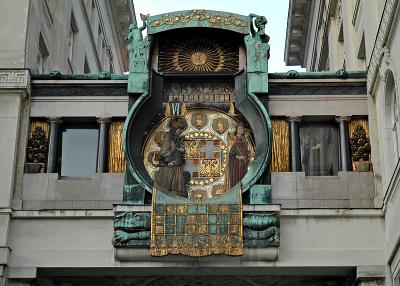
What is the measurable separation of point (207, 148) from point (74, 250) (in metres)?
4.54

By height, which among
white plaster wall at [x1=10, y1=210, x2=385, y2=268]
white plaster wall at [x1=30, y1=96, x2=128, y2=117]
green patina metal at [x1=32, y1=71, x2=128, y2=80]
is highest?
green patina metal at [x1=32, y1=71, x2=128, y2=80]

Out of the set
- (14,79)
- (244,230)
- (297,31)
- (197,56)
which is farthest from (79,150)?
(297,31)

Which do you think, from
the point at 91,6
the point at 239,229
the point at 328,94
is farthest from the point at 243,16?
the point at 91,6

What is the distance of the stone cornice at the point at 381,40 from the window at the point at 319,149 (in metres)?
1.60

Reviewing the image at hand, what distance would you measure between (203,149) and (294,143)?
242cm

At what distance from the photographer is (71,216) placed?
26078mm

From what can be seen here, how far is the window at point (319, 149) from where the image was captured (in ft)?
89.9

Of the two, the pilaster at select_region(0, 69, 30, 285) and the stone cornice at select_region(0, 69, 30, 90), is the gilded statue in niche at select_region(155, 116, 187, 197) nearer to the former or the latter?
the pilaster at select_region(0, 69, 30, 285)

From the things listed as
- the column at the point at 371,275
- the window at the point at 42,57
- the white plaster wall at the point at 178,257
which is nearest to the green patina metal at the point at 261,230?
the white plaster wall at the point at 178,257

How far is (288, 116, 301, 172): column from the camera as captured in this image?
2695 centimetres

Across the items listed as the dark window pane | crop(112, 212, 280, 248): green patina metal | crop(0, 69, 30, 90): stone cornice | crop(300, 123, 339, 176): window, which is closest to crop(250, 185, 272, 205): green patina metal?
crop(112, 212, 280, 248): green patina metal

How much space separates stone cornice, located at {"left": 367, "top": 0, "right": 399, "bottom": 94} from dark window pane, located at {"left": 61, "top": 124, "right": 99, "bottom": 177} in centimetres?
742

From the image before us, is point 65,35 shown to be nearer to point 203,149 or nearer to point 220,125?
point 220,125

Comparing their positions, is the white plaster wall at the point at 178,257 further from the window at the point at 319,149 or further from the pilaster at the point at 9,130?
the window at the point at 319,149
